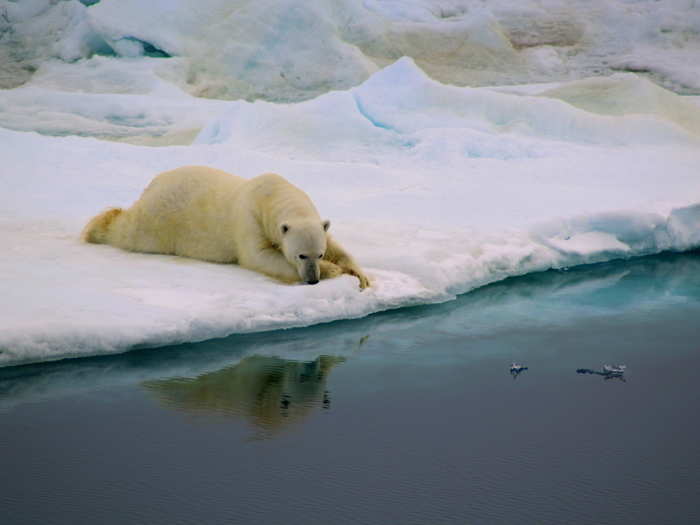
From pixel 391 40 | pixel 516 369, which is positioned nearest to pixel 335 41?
pixel 391 40

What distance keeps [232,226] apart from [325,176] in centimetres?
324

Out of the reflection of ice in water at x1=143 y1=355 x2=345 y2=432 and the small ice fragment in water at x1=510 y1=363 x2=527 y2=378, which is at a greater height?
the small ice fragment in water at x1=510 y1=363 x2=527 y2=378

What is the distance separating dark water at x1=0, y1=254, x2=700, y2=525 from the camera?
2.58 m

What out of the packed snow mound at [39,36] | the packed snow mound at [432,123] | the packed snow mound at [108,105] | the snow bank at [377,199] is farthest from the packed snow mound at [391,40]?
the packed snow mound at [432,123]

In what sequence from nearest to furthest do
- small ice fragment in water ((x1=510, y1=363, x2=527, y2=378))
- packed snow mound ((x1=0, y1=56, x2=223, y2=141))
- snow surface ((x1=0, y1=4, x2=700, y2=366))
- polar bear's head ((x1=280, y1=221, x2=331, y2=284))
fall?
small ice fragment in water ((x1=510, y1=363, x2=527, y2=378)) < snow surface ((x1=0, y1=4, x2=700, y2=366)) < polar bear's head ((x1=280, y1=221, x2=331, y2=284)) < packed snow mound ((x1=0, y1=56, x2=223, y2=141))

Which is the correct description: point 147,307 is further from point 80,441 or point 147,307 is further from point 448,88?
point 448,88

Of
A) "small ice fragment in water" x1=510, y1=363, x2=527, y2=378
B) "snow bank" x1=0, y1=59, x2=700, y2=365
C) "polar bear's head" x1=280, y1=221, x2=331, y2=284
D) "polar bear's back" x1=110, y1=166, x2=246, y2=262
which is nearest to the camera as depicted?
"small ice fragment in water" x1=510, y1=363, x2=527, y2=378

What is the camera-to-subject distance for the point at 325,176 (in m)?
8.23

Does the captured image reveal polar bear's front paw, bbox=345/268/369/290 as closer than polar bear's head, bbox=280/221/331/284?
No

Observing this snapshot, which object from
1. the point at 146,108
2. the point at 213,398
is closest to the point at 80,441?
the point at 213,398

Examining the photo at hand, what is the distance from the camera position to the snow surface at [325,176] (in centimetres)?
425

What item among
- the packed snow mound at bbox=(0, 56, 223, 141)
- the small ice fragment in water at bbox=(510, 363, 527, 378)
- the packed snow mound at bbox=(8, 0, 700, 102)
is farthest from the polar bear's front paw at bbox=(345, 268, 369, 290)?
the packed snow mound at bbox=(8, 0, 700, 102)

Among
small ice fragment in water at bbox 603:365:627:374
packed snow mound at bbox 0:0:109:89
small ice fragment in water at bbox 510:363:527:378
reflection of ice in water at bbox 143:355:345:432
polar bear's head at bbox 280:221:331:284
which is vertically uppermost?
packed snow mound at bbox 0:0:109:89

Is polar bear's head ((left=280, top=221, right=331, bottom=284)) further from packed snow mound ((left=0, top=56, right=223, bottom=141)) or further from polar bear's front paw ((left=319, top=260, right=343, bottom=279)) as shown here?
packed snow mound ((left=0, top=56, right=223, bottom=141))
